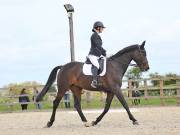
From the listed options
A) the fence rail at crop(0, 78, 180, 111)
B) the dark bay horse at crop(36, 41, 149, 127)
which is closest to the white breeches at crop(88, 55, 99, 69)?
the dark bay horse at crop(36, 41, 149, 127)

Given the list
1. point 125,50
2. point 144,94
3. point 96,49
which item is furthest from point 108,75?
point 144,94

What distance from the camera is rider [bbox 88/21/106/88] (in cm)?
1284

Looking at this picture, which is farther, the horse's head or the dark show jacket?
the horse's head

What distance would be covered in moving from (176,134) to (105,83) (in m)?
3.35

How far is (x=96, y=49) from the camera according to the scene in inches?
508

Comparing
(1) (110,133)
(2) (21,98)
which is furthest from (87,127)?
(2) (21,98)

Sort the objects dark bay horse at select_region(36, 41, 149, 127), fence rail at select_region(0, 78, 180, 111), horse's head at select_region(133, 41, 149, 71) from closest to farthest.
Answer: dark bay horse at select_region(36, 41, 149, 127) < horse's head at select_region(133, 41, 149, 71) < fence rail at select_region(0, 78, 180, 111)

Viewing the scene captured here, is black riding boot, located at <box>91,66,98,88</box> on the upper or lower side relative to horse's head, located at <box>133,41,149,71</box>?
lower

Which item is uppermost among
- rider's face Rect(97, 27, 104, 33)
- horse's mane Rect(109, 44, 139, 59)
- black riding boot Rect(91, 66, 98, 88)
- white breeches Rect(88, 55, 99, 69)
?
rider's face Rect(97, 27, 104, 33)

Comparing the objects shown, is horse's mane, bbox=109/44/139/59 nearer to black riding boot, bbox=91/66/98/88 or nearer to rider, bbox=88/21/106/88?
rider, bbox=88/21/106/88

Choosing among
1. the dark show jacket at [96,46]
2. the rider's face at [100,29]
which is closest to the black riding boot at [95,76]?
the dark show jacket at [96,46]

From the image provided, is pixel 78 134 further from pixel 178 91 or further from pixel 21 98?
pixel 21 98

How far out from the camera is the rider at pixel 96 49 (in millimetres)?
12836

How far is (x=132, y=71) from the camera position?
39.9 m
